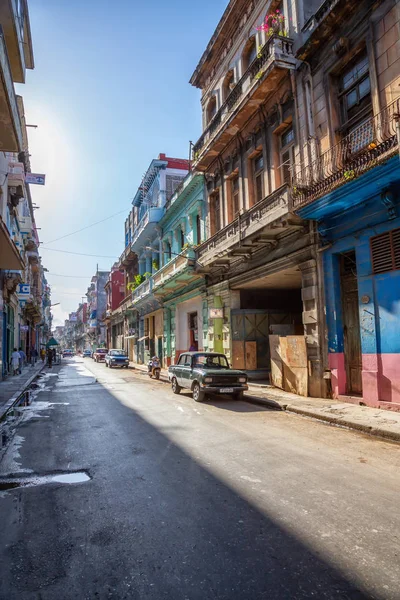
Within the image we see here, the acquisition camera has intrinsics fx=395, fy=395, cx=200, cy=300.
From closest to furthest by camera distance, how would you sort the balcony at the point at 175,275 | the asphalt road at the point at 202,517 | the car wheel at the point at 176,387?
the asphalt road at the point at 202,517 → the car wheel at the point at 176,387 → the balcony at the point at 175,275

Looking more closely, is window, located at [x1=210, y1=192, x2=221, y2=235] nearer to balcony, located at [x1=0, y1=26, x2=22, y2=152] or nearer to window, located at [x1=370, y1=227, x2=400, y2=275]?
balcony, located at [x1=0, y1=26, x2=22, y2=152]

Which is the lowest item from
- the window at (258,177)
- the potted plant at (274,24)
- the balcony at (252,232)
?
the balcony at (252,232)

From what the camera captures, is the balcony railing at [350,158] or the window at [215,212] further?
the window at [215,212]

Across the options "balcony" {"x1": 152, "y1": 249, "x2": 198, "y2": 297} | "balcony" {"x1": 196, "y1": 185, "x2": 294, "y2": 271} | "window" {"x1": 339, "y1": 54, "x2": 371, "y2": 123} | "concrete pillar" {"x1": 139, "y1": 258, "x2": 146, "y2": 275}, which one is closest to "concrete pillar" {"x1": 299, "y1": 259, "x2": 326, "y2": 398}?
"balcony" {"x1": 196, "y1": 185, "x2": 294, "y2": 271}

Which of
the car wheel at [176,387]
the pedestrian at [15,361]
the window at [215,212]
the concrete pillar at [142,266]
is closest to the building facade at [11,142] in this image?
the pedestrian at [15,361]

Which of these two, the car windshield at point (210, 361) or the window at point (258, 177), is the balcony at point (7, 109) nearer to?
the car windshield at point (210, 361)

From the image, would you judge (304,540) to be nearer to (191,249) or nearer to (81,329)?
(191,249)

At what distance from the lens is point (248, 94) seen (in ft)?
49.2

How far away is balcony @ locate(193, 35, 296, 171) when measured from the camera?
1333 centimetres

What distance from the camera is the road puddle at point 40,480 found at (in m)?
5.11

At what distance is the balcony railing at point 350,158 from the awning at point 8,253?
9.37 m

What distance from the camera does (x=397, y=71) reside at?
9.63 metres

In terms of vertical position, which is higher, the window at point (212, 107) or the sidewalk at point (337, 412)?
the window at point (212, 107)

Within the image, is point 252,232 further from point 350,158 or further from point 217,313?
point 217,313
